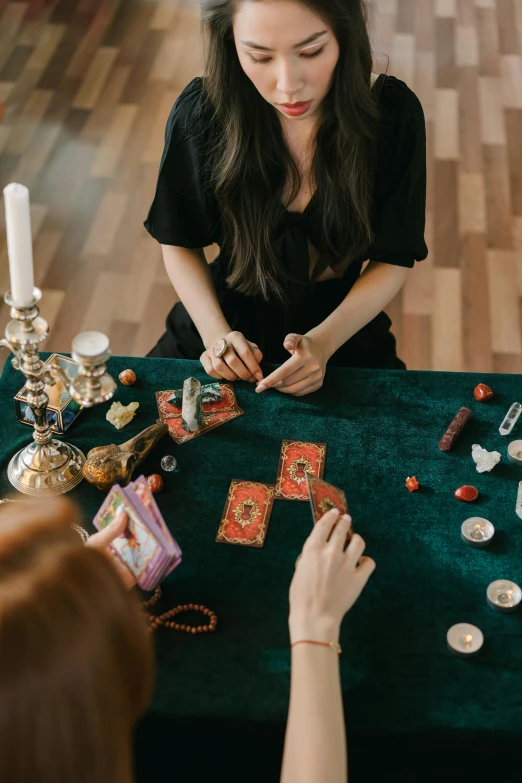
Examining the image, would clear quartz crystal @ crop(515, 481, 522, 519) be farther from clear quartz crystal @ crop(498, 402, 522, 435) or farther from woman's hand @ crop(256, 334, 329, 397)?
woman's hand @ crop(256, 334, 329, 397)

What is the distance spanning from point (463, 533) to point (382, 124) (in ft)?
3.49

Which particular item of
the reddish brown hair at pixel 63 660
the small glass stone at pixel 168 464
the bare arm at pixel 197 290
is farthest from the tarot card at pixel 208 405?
the reddish brown hair at pixel 63 660

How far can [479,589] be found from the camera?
1.63 metres

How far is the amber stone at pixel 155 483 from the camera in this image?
5.81 feet

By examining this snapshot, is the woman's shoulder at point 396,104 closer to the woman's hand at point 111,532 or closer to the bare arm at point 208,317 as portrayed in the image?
the bare arm at point 208,317

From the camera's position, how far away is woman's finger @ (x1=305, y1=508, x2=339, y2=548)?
1.58 metres

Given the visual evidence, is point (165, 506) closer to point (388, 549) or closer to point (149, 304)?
point (388, 549)

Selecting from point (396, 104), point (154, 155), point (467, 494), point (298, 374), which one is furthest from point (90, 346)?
point (154, 155)

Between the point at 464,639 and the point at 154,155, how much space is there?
3.35 meters

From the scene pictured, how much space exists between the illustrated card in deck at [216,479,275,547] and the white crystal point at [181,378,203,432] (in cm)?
17

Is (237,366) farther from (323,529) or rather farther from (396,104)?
(396,104)

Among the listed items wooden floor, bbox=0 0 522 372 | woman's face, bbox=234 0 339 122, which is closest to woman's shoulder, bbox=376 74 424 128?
woman's face, bbox=234 0 339 122

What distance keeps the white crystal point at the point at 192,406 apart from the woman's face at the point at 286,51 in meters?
0.66

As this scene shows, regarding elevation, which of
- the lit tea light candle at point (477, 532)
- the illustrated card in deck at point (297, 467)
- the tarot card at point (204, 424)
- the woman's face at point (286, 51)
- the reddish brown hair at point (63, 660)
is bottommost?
the lit tea light candle at point (477, 532)
